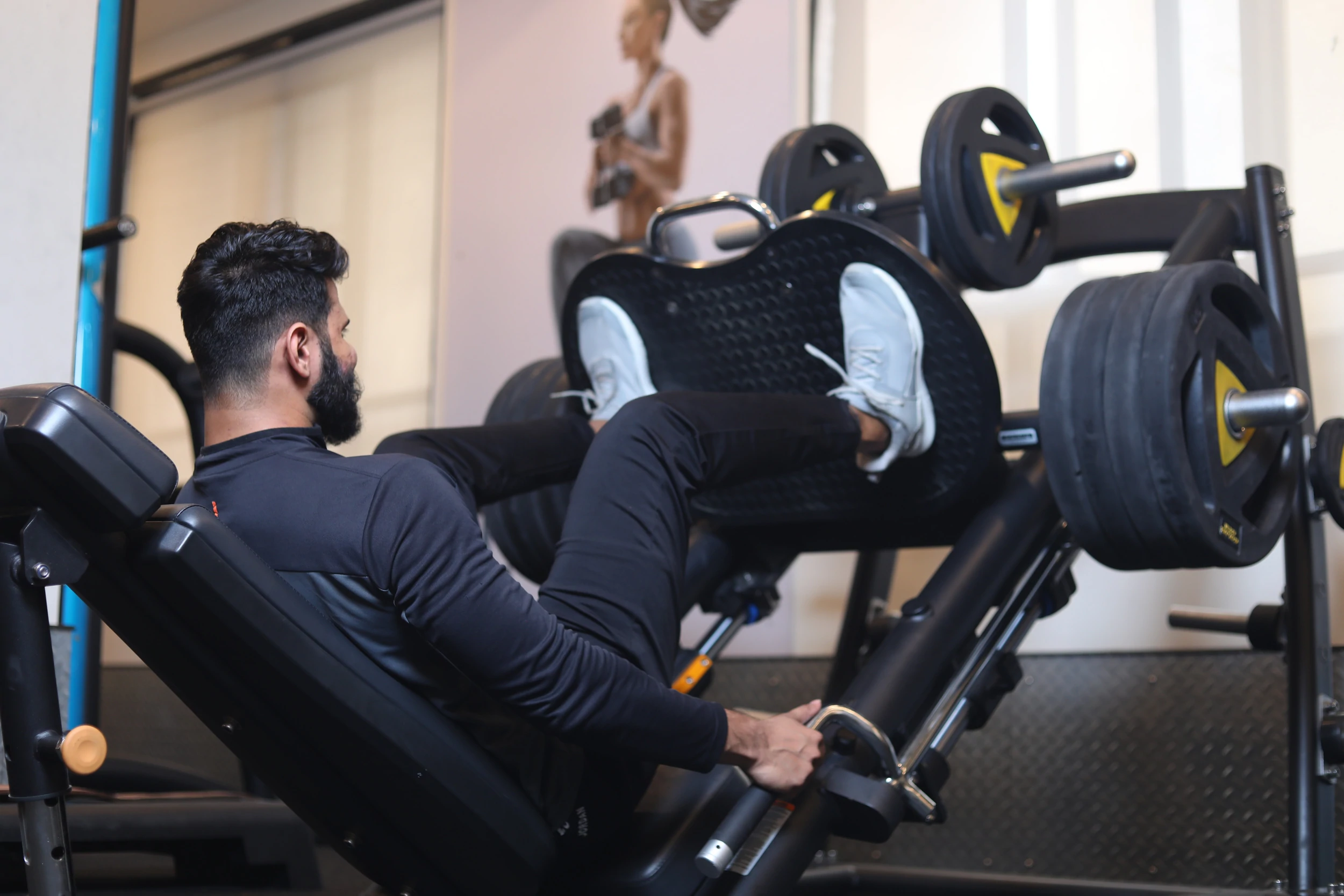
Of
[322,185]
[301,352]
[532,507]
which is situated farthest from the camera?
[322,185]

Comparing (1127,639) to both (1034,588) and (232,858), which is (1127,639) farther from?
(232,858)

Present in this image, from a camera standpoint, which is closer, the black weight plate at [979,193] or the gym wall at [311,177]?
the black weight plate at [979,193]

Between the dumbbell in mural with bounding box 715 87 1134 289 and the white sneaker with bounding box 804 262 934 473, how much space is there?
0.48 ft

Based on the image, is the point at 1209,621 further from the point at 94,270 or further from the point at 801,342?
the point at 94,270

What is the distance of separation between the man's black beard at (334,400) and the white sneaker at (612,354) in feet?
2.05

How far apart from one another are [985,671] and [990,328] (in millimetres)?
1122

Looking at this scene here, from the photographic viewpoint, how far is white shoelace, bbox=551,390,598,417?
182cm

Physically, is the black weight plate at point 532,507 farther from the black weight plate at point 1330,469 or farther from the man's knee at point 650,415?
the black weight plate at point 1330,469

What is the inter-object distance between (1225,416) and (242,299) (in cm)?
114

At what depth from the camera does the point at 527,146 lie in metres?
3.21

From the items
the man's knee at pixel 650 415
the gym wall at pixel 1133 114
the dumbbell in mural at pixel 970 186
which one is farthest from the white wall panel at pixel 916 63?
the man's knee at pixel 650 415

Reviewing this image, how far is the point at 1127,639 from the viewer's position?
Result: 223 centimetres

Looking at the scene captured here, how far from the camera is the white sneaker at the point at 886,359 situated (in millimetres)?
1540

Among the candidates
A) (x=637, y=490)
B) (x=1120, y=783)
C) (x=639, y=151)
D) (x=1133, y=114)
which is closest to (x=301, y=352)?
(x=637, y=490)
